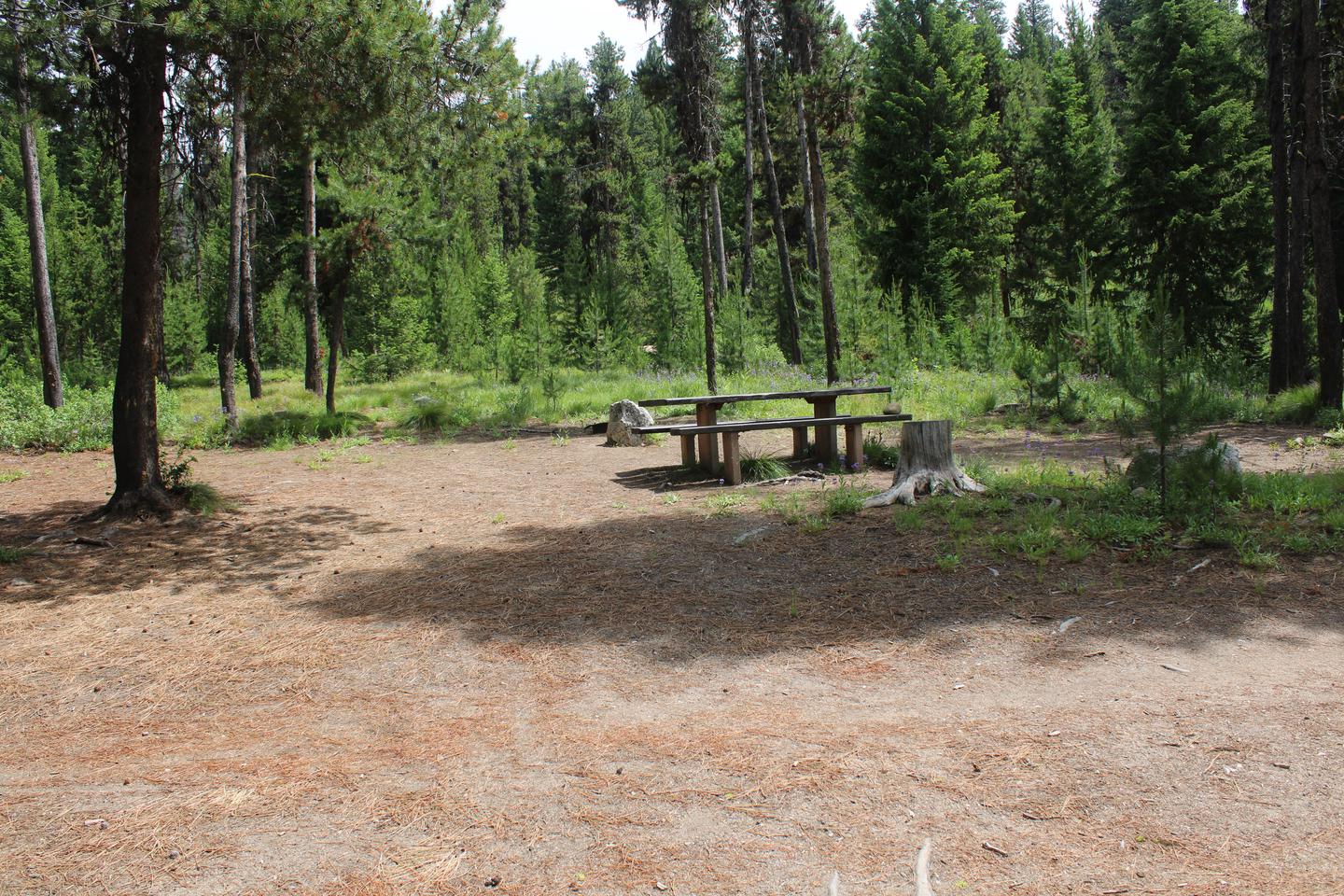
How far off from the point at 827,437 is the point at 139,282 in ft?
21.6

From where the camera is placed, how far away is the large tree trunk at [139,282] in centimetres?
753

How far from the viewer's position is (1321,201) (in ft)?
36.0

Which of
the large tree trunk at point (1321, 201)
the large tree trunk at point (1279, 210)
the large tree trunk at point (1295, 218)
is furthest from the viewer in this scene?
the large tree trunk at point (1279, 210)

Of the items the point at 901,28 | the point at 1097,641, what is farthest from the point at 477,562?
the point at 901,28

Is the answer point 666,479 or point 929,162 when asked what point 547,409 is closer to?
point 666,479

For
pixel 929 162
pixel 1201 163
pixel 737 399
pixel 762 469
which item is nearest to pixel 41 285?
pixel 737 399

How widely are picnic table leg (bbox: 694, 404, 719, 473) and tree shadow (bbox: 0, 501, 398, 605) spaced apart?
134 inches

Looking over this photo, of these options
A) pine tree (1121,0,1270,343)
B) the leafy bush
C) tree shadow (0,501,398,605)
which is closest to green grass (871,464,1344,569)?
tree shadow (0,501,398,605)

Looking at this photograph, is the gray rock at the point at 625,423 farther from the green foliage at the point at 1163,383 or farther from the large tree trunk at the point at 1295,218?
the large tree trunk at the point at 1295,218

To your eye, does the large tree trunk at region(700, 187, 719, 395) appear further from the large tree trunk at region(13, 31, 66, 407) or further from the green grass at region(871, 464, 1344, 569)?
the large tree trunk at region(13, 31, 66, 407)

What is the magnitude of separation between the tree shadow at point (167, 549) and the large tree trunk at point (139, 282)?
472 mm

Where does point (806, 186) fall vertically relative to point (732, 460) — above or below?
above

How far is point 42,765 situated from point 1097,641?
15.3 ft

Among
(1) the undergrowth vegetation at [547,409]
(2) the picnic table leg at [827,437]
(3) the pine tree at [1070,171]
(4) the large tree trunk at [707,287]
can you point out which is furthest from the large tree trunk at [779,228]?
(2) the picnic table leg at [827,437]
